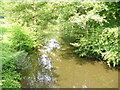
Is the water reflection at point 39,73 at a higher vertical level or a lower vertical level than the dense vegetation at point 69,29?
lower

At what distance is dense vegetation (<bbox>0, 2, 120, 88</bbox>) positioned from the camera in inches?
157

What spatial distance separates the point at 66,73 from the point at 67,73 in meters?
0.03

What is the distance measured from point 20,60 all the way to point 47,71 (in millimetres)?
1115

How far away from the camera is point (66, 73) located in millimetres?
4629

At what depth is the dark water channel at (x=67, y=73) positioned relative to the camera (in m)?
4.04

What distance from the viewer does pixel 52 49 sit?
279 inches

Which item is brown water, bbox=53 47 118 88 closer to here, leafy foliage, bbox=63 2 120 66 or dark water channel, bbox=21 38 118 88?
dark water channel, bbox=21 38 118 88

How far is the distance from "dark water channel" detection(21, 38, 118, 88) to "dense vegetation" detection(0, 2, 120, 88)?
0.34 meters

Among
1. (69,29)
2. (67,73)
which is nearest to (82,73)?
(67,73)

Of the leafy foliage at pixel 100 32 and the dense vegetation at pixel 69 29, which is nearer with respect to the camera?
the dense vegetation at pixel 69 29

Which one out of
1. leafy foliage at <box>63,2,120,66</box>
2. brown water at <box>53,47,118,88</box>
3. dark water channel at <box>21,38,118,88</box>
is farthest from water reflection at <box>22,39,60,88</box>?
leafy foliage at <box>63,2,120,66</box>

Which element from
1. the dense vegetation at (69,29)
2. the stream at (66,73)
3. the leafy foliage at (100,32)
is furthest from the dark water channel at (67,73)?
the leafy foliage at (100,32)

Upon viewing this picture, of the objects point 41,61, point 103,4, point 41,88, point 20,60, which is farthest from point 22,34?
point 103,4

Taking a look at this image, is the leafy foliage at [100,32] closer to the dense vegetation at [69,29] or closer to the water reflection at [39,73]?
the dense vegetation at [69,29]
